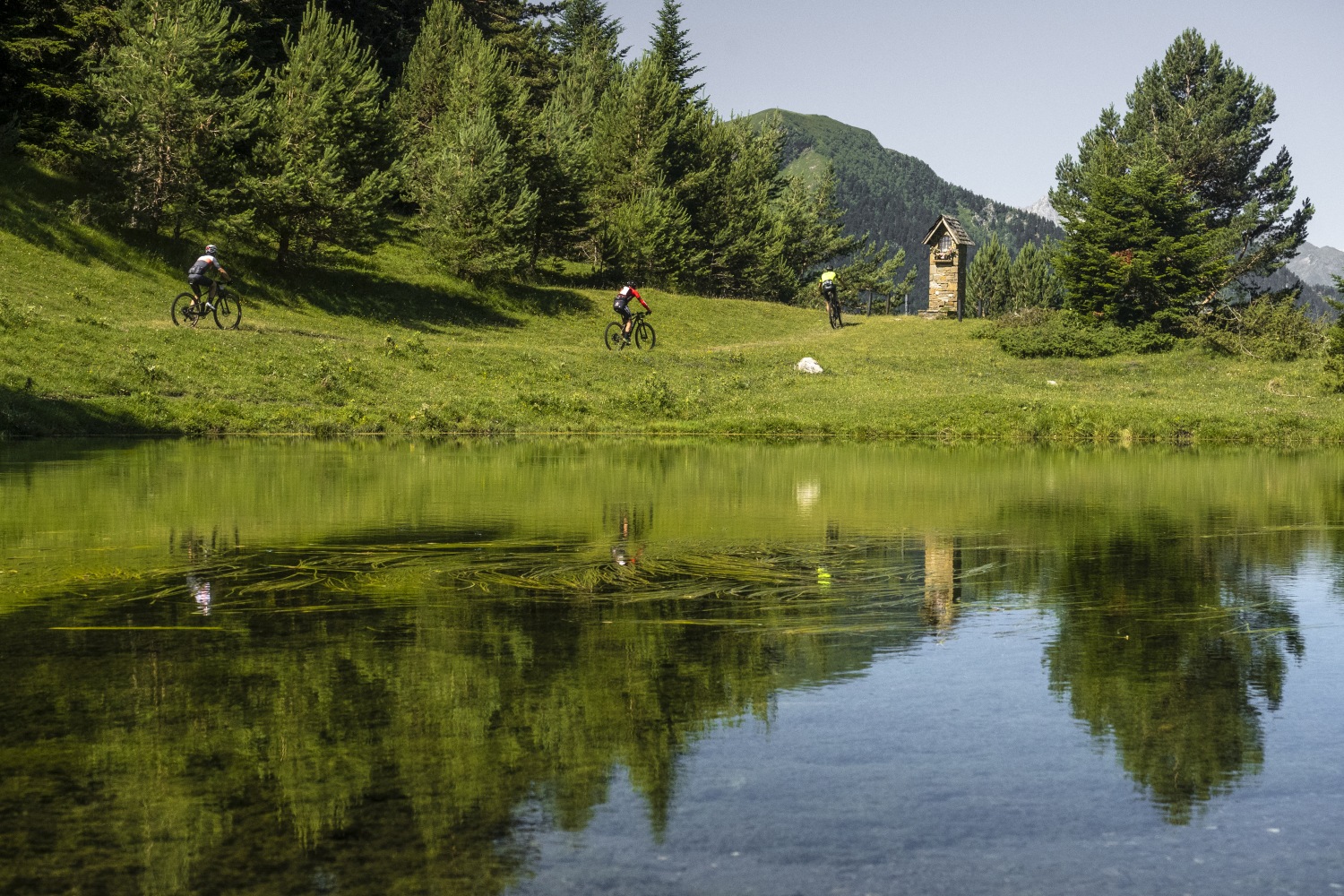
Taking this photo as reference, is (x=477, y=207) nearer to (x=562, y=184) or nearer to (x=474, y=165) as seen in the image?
(x=474, y=165)

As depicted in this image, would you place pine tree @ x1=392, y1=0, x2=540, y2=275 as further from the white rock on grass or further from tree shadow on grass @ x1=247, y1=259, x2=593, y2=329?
the white rock on grass

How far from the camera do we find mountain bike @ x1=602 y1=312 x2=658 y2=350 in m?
42.5

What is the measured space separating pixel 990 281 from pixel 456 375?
88.5 m

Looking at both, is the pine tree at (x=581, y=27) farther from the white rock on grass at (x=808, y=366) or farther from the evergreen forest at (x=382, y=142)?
the white rock on grass at (x=808, y=366)

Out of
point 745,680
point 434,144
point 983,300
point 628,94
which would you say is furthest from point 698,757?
point 983,300

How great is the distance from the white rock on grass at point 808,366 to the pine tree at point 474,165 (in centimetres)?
1558

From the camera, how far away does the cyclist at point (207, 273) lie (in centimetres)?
3428

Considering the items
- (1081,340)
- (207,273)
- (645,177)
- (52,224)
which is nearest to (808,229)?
(645,177)

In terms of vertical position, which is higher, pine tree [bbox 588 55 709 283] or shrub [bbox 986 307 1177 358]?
pine tree [bbox 588 55 709 283]

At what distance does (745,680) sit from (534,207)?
50.8 m

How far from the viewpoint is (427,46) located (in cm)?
7112

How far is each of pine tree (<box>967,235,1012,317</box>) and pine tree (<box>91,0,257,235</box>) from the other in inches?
3152

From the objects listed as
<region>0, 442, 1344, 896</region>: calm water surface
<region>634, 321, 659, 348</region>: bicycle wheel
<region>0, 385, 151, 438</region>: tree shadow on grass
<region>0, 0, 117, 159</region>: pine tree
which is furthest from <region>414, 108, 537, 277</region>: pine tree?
<region>0, 442, 1344, 896</region>: calm water surface

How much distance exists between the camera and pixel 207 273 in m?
35.1
